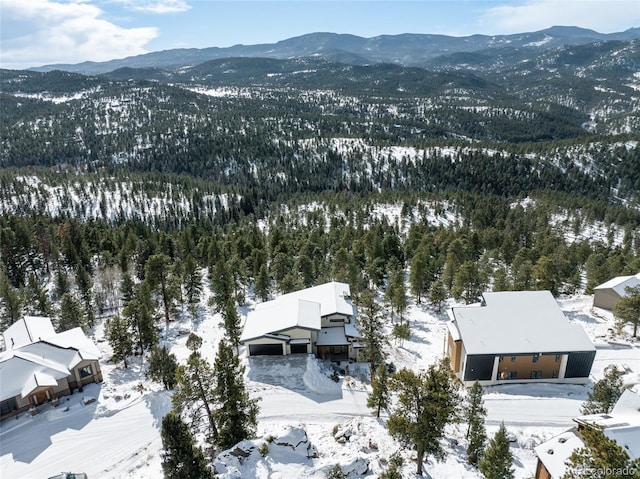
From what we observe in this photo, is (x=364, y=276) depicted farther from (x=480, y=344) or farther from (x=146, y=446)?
(x=146, y=446)

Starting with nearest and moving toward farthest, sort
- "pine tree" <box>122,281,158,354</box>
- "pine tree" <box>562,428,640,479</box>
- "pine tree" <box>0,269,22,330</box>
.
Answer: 1. "pine tree" <box>562,428,640,479</box>
2. "pine tree" <box>122,281,158,354</box>
3. "pine tree" <box>0,269,22,330</box>

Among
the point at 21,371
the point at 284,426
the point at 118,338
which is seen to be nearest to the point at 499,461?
the point at 284,426

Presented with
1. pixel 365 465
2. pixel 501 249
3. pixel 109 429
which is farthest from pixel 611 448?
pixel 501 249

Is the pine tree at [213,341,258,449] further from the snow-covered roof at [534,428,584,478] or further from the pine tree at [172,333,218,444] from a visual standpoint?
the snow-covered roof at [534,428,584,478]

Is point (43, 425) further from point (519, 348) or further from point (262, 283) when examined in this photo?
point (519, 348)

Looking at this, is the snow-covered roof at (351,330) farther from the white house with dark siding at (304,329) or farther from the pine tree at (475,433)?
the pine tree at (475,433)

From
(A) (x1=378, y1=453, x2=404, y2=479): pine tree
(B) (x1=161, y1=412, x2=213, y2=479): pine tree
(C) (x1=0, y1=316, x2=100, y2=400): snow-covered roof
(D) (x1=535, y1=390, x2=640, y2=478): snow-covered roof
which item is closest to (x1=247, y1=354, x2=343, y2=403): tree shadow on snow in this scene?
(A) (x1=378, y1=453, x2=404, y2=479): pine tree
